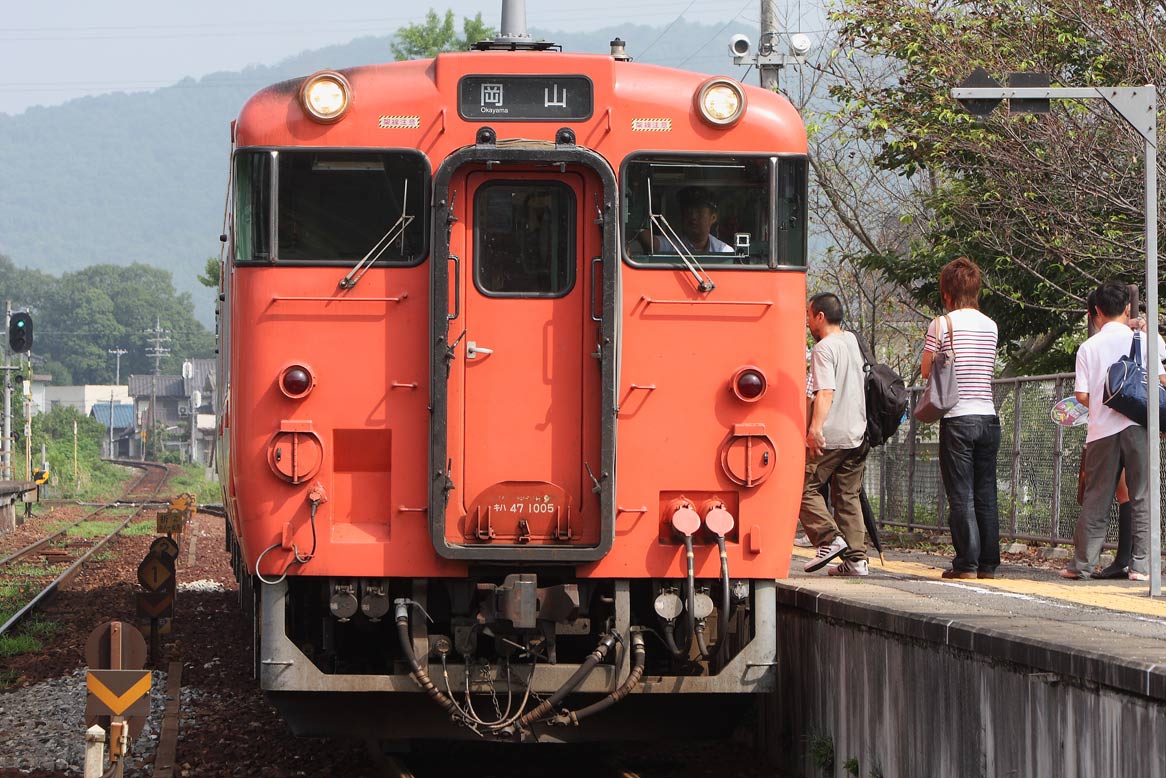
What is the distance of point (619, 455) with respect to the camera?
707 centimetres

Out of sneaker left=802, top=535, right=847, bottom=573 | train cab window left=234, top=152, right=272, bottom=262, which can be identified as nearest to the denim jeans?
sneaker left=802, top=535, right=847, bottom=573

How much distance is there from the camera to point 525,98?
7191 millimetres

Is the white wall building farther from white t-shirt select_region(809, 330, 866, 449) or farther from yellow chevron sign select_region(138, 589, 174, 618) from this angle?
white t-shirt select_region(809, 330, 866, 449)

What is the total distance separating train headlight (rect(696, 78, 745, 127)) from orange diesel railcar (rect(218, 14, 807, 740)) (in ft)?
0.04

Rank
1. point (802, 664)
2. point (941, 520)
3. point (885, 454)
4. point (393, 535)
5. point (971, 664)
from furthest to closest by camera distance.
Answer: point (885, 454) < point (941, 520) < point (802, 664) < point (393, 535) < point (971, 664)

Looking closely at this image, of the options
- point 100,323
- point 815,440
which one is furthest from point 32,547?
point 100,323

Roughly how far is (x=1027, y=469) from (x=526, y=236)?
24.8ft

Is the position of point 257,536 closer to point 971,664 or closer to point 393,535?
point 393,535

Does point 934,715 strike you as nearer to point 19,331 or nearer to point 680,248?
point 680,248

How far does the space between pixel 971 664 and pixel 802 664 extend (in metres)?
2.18

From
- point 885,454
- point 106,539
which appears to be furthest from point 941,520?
point 106,539

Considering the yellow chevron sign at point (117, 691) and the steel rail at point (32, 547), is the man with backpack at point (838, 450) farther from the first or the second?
the steel rail at point (32, 547)

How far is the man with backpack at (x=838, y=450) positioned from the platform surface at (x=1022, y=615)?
0.69 feet

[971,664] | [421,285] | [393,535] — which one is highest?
[421,285]
